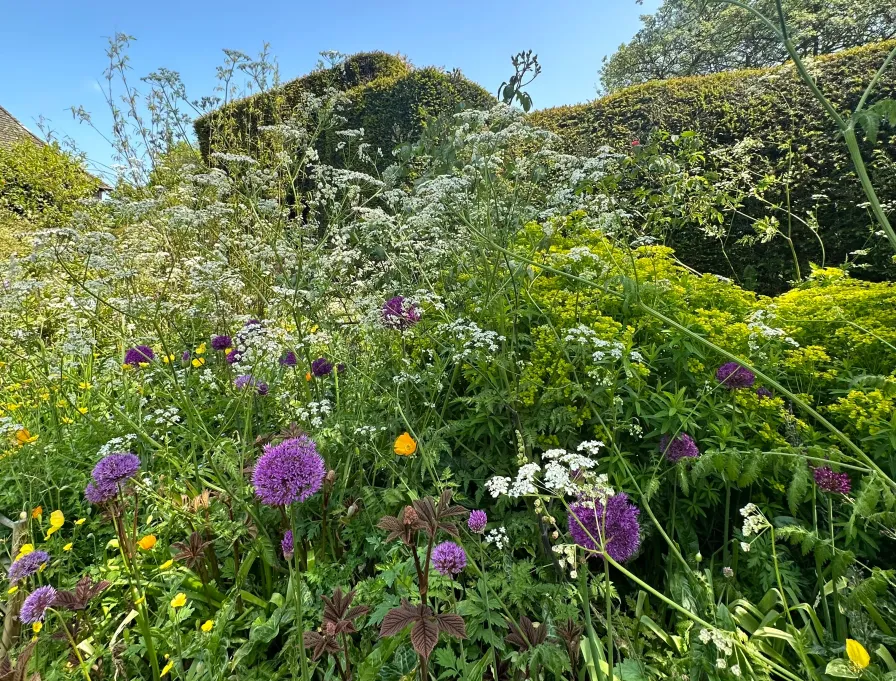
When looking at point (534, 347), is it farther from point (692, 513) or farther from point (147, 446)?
point (147, 446)

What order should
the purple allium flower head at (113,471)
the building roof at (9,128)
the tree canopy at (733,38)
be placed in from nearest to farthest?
1. the purple allium flower head at (113,471)
2. the building roof at (9,128)
3. the tree canopy at (733,38)

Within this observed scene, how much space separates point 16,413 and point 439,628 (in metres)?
3.74

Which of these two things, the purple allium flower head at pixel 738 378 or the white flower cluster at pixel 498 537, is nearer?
the white flower cluster at pixel 498 537

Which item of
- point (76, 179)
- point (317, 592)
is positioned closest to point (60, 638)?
point (317, 592)

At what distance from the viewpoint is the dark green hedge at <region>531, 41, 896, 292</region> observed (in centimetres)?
455

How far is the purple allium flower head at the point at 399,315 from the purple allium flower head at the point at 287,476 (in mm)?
1219

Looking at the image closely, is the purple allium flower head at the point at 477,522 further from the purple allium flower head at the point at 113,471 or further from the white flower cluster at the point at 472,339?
the purple allium flower head at the point at 113,471

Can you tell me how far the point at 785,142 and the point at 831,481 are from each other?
15.2 feet

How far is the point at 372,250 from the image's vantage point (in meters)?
3.10

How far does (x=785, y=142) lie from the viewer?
4.67m

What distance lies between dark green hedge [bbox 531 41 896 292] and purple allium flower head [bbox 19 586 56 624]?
195 inches

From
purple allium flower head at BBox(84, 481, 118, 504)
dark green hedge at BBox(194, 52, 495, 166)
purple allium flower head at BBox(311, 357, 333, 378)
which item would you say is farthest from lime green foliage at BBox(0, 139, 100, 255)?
purple allium flower head at BBox(84, 481, 118, 504)

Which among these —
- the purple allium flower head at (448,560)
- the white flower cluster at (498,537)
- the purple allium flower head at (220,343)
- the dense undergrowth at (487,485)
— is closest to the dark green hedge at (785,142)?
the dense undergrowth at (487,485)

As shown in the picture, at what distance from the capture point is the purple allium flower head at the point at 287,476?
1198mm
